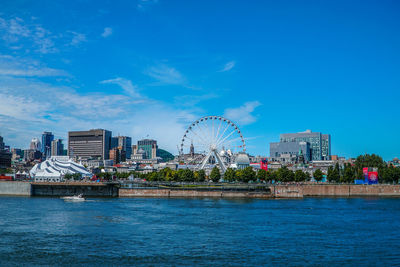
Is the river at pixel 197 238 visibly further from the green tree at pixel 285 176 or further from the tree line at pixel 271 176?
the tree line at pixel 271 176

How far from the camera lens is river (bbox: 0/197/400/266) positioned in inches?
1500

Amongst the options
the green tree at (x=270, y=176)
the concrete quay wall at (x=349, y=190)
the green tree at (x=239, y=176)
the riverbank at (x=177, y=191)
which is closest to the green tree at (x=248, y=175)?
the green tree at (x=239, y=176)

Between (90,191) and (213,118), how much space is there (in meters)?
45.2

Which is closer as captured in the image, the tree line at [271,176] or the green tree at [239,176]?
the green tree at [239,176]

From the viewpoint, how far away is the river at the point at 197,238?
38094 mm

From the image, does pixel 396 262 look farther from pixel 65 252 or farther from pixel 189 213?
pixel 189 213

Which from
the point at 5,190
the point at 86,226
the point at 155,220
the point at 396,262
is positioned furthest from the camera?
the point at 5,190

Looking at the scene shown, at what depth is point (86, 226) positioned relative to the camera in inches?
2191

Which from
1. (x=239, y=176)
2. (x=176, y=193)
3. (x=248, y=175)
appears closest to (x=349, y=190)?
(x=248, y=175)

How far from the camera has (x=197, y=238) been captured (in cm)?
4734

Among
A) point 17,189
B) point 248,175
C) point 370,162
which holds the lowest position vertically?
point 17,189

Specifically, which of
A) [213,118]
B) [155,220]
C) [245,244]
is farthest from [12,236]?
[213,118]

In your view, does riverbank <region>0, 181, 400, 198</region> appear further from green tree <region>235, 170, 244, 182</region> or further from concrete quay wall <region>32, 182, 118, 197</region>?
green tree <region>235, 170, 244, 182</region>

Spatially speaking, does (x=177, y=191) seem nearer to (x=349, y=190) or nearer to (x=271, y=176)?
(x=271, y=176)
